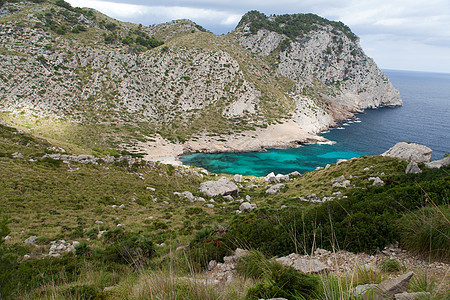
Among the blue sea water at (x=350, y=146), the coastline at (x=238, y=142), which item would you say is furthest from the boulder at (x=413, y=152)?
the coastline at (x=238, y=142)

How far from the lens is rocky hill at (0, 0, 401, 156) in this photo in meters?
57.4

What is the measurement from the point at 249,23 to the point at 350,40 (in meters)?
53.7

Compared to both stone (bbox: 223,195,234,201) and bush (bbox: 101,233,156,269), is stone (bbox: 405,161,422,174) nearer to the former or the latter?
stone (bbox: 223,195,234,201)

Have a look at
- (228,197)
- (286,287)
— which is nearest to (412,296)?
(286,287)

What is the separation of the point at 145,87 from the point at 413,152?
6966cm

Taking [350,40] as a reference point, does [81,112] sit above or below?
below

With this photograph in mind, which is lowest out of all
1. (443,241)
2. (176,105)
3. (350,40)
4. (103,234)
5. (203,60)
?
(103,234)

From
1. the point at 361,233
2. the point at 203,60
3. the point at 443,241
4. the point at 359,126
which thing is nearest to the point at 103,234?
the point at 361,233

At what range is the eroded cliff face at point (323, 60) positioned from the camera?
341ft

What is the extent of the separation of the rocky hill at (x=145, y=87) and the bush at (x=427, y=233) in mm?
45113

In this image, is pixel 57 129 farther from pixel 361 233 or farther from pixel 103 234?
pixel 361 233

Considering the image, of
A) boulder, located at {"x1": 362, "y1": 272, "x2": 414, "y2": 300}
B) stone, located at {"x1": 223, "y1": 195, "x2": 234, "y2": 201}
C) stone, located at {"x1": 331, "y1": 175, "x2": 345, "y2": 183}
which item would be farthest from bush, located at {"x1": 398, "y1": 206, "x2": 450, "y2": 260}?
stone, located at {"x1": 223, "y1": 195, "x2": 234, "y2": 201}

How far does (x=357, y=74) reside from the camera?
118812 mm

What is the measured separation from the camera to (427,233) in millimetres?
5809
